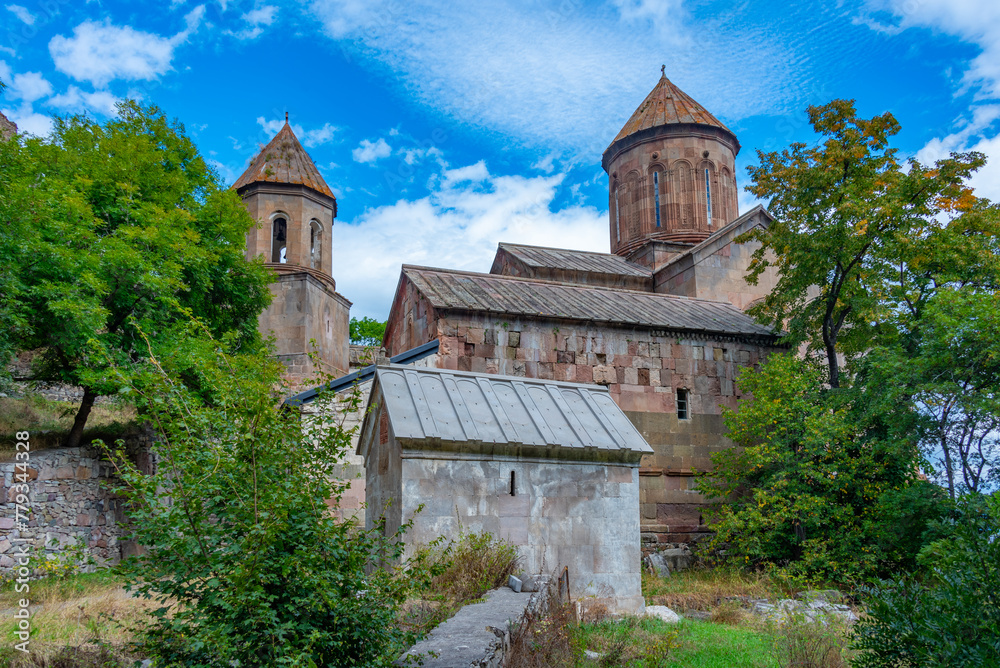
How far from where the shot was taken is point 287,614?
2.76 m

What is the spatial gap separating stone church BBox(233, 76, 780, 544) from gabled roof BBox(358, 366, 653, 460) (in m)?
0.70

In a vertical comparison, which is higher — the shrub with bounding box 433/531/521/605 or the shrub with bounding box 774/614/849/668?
the shrub with bounding box 433/531/521/605

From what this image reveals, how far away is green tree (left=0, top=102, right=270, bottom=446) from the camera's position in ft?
30.6

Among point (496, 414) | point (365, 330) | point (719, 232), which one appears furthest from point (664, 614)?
point (365, 330)

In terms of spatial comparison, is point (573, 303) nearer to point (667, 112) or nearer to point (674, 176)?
point (674, 176)

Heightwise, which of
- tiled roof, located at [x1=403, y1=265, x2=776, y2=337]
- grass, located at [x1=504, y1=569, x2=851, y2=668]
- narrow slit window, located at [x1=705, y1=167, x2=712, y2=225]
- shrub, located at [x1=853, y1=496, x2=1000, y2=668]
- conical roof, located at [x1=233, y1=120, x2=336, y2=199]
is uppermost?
conical roof, located at [x1=233, y1=120, x2=336, y2=199]

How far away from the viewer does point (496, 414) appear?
23.1ft

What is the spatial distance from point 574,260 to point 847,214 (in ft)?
20.5

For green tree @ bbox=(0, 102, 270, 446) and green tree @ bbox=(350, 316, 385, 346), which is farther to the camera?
green tree @ bbox=(350, 316, 385, 346)

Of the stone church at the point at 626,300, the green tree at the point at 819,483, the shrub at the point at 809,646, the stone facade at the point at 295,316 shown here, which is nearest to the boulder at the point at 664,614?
the shrub at the point at 809,646

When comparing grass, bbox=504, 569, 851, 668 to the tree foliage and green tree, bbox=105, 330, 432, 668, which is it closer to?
green tree, bbox=105, 330, 432, 668

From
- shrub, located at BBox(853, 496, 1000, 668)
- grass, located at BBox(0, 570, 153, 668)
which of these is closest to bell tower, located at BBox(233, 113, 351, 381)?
grass, located at BBox(0, 570, 153, 668)

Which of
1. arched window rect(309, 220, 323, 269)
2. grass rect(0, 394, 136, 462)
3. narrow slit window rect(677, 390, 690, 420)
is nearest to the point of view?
grass rect(0, 394, 136, 462)

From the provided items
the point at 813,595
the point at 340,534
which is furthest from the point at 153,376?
the point at 813,595
